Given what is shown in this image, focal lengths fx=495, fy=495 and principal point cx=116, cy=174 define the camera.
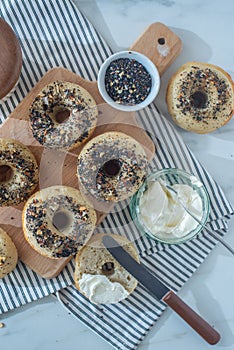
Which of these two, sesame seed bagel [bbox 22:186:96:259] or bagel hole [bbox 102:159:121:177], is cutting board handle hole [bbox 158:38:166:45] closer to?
bagel hole [bbox 102:159:121:177]

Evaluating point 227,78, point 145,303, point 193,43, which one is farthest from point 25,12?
point 145,303

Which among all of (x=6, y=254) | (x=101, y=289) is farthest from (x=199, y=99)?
(x=6, y=254)

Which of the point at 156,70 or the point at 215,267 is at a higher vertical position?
the point at 156,70

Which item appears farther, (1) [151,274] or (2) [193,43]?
(2) [193,43]

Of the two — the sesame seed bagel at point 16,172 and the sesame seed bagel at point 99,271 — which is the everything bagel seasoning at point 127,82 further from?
the sesame seed bagel at point 99,271

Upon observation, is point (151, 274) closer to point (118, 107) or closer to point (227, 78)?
point (118, 107)

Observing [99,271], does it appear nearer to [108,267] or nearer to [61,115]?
[108,267]
